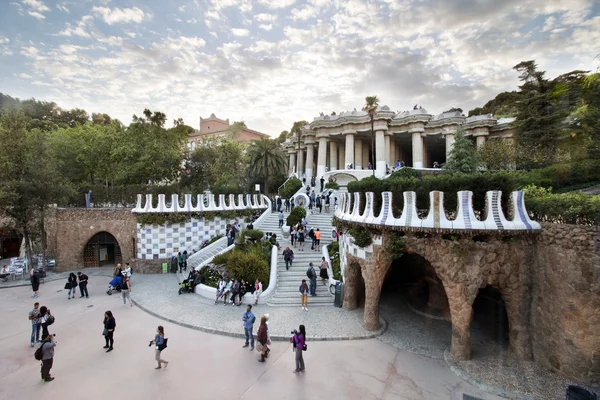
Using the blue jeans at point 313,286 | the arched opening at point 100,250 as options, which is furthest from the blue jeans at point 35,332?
the arched opening at point 100,250

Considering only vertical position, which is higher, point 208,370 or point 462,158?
point 462,158

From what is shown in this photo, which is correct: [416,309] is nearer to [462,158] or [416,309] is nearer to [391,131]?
[462,158]

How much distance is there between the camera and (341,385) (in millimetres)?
7859

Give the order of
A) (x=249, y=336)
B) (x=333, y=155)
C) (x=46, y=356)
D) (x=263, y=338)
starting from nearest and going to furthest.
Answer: (x=46, y=356) < (x=263, y=338) < (x=249, y=336) < (x=333, y=155)

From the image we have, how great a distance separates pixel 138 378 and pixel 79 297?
387 inches

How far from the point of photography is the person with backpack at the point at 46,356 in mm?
7617

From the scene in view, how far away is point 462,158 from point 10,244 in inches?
1519

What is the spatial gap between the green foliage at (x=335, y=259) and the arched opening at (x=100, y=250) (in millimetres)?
16886

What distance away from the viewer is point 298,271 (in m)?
15.9

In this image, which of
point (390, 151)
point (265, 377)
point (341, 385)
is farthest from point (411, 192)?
point (390, 151)

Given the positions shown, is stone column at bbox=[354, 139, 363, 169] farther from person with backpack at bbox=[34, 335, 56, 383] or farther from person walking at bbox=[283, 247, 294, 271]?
person with backpack at bbox=[34, 335, 56, 383]

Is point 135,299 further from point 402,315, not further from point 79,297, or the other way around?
point 402,315

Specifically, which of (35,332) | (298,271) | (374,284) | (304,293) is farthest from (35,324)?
(374,284)

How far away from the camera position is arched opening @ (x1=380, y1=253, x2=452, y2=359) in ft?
34.0
